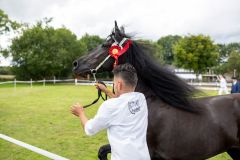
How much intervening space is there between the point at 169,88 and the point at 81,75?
1267 millimetres

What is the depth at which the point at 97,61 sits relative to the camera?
429 centimetres

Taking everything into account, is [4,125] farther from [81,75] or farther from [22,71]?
[22,71]

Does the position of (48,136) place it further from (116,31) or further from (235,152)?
(235,152)

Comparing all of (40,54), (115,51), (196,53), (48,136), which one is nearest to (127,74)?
(115,51)

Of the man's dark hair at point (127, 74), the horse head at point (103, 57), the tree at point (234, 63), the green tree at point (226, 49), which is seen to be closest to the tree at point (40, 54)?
the tree at point (234, 63)

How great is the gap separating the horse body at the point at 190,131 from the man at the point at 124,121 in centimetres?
133

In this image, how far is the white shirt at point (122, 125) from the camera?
8.20 feet

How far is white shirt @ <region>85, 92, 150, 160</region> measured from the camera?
2.50 m

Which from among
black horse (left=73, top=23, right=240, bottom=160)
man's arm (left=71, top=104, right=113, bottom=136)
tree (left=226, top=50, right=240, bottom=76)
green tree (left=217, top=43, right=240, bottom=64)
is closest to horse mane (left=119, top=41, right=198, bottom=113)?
black horse (left=73, top=23, right=240, bottom=160)

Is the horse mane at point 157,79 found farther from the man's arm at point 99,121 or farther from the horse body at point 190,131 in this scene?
the man's arm at point 99,121

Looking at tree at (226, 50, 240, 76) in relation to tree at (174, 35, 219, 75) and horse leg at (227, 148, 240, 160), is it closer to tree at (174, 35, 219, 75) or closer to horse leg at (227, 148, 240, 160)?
tree at (174, 35, 219, 75)

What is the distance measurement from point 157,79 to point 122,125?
1.74 meters

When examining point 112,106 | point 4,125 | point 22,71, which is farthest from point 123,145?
point 22,71

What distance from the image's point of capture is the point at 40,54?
4831 cm
